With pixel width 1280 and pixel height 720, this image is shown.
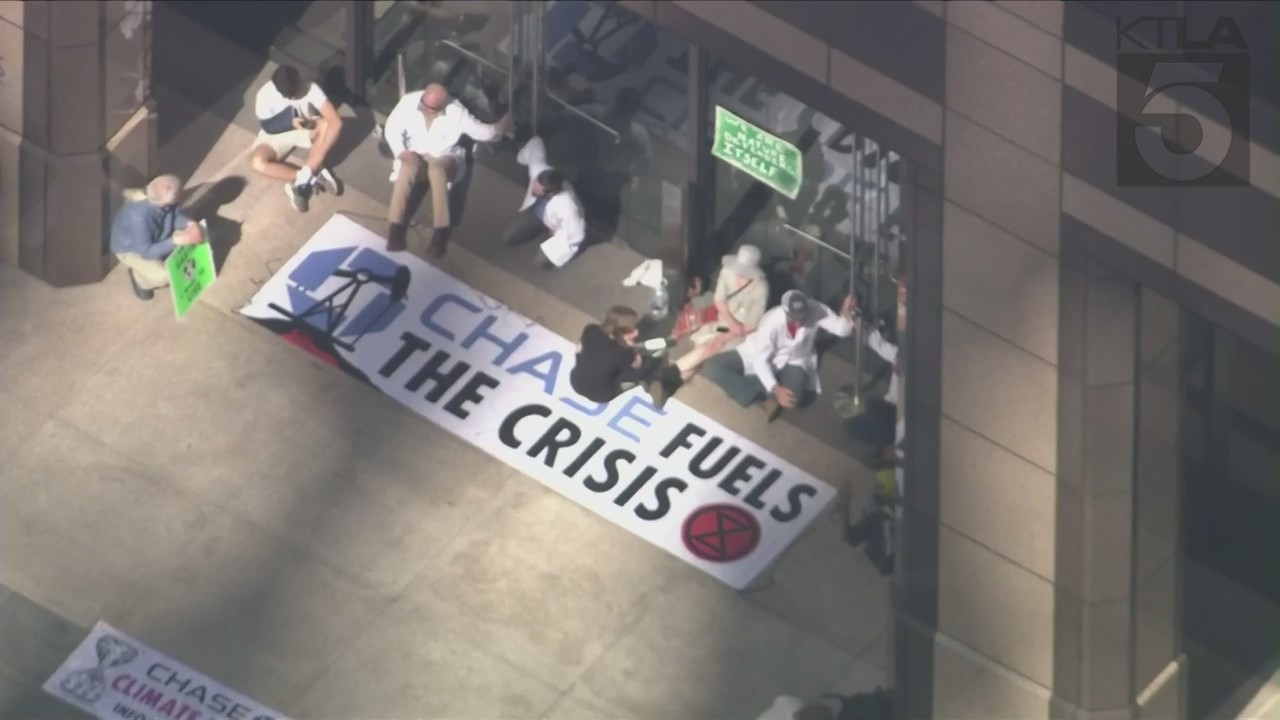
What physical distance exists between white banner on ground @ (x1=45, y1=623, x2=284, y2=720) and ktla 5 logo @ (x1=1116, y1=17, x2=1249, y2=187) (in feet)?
23.3

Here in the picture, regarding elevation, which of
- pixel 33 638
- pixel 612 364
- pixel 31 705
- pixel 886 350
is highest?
pixel 886 350

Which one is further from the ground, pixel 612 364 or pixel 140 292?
pixel 612 364

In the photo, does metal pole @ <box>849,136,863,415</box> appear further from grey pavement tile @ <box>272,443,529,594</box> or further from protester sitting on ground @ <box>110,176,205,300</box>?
protester sitting on ground @ <box>110,176,205,300</box>

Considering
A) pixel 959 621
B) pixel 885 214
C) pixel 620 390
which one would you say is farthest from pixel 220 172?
pixel 959 621

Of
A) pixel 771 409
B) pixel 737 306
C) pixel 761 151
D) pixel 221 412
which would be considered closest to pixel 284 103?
pixel 221 412

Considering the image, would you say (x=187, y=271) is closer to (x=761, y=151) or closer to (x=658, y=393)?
(x=658, y=393)

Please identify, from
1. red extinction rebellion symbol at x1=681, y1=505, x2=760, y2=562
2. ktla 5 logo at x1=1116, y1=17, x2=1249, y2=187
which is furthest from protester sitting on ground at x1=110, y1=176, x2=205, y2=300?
ktla 5 logo at x1=1116, y1=17, x2=1249, y2=187

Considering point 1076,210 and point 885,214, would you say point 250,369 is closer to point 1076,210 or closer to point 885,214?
point 885,214

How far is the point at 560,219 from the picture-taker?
2367cm

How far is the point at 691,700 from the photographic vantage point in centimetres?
2109

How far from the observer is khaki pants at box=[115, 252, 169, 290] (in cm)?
2317

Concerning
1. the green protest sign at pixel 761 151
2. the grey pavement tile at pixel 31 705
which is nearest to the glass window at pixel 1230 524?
the green protest sign at pixel 761 151

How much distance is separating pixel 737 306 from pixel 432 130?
2.91 meters

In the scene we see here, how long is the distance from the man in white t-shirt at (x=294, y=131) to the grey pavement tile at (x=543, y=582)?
3.47 meters
